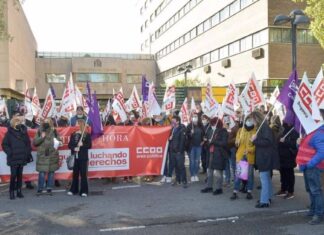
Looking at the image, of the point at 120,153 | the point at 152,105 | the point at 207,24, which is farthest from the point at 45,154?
the point at 207,24

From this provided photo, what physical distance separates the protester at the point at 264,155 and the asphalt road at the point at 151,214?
0.89 ft

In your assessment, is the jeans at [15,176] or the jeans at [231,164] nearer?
the jeans at [15,176]

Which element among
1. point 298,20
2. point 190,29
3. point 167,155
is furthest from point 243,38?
point 167,155

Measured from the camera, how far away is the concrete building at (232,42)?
1289 inches

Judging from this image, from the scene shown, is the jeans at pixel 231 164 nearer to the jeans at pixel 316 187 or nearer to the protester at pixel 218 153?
the protester at pixel 218 153

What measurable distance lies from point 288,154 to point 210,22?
36.3 metres

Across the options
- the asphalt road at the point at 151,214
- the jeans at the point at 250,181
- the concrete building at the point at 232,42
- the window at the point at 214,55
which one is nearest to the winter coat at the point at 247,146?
the jeans at the point at 250,181

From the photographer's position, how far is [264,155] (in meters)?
8.49

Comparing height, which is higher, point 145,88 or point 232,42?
point 232,42

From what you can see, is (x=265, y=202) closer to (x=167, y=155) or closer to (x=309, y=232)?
(x=309, y=232)

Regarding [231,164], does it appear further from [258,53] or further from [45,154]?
[258,53]

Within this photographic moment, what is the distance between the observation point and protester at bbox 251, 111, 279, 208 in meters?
8.47

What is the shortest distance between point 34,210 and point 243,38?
→ 30.6 metres

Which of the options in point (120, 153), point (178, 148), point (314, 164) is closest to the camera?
point (314, 164)
